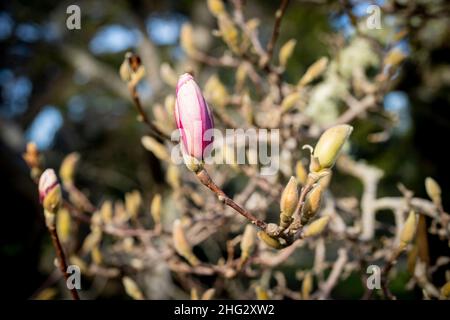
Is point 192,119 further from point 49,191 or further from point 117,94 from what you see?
point 117,94

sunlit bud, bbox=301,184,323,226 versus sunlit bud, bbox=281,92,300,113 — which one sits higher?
sunlit bud, bbox=281,92,300,113

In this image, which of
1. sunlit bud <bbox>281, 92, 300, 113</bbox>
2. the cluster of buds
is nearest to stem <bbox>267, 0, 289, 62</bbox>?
sunlit bud <bbox>281, 92, 300, 113</bbox>

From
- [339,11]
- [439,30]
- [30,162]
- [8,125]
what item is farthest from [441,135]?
[8,125]

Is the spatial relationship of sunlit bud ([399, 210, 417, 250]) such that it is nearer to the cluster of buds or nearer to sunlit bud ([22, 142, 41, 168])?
the cluster of buds

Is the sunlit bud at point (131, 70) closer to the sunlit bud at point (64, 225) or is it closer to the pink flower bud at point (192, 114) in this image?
the pink flower bud at point (192, 114)

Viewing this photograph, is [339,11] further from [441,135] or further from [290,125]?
[441,135]

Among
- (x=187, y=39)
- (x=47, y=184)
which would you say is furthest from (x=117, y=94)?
(x=47, y=184)
